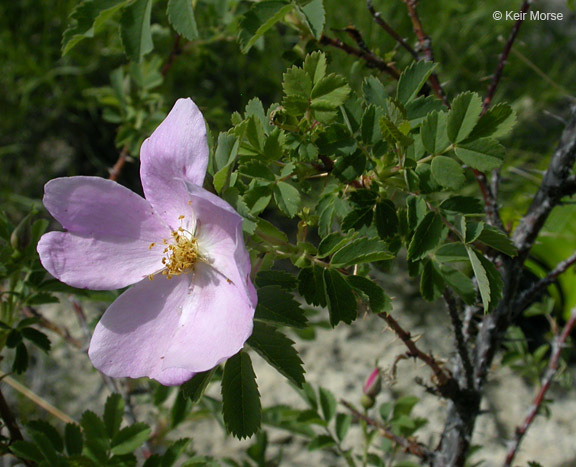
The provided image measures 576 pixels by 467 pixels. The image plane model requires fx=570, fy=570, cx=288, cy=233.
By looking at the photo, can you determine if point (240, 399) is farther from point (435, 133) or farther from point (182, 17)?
point (182, 17)

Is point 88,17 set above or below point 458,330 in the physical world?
above

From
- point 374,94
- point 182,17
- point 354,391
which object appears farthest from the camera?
point 354,391

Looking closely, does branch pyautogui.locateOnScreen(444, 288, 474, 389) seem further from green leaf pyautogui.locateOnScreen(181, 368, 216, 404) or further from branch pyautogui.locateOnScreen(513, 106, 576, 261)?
green leaf pyautogui.locateOnScreen(181, 368, 216, 404)

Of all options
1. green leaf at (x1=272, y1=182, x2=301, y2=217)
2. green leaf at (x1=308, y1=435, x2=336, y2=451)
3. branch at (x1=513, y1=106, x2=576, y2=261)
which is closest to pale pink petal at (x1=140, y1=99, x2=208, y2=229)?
green leaf at (x1=272, y1=182, x2=301, y2=217)

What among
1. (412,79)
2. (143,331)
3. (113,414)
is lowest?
(113,414)

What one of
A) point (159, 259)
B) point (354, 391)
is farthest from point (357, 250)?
point (354, 391)

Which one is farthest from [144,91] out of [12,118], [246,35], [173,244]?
[12,118]

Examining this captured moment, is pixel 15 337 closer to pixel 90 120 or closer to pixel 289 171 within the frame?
pixel 289 171
